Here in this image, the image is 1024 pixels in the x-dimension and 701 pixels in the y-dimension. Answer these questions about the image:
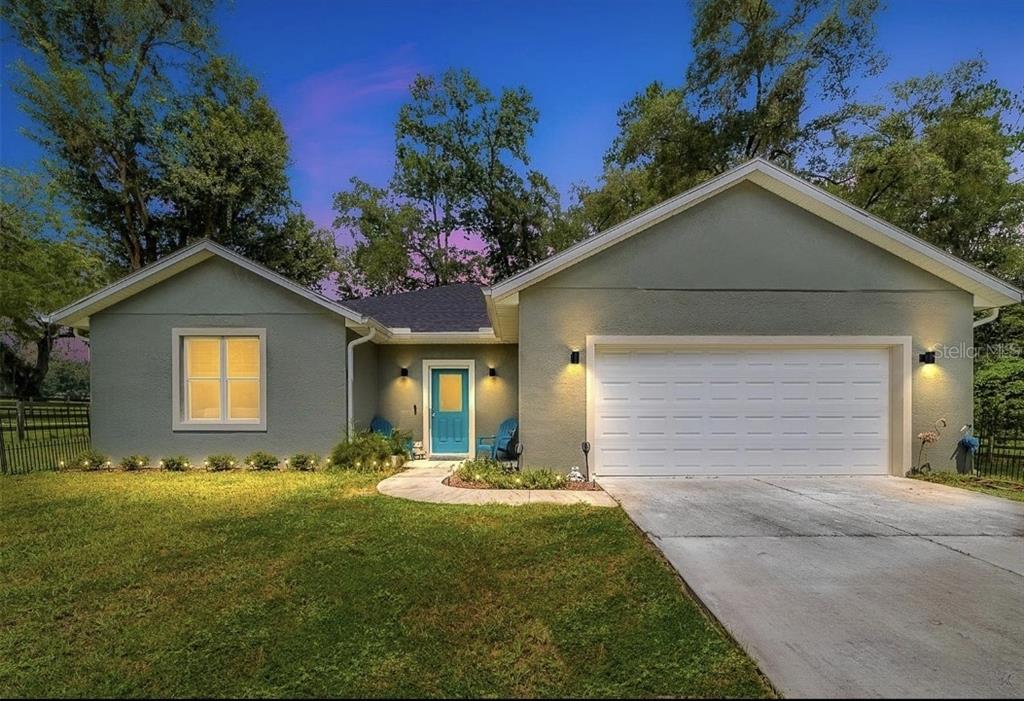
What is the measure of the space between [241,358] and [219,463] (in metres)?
2.00

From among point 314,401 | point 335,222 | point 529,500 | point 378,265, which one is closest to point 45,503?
point 314,401

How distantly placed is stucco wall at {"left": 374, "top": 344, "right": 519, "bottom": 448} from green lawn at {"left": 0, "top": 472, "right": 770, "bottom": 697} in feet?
17.6

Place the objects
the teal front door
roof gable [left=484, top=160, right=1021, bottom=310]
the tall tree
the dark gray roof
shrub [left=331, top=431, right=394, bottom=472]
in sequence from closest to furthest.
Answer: roof gable [left=484, top=160, right=1021, bottom=310] < shrub [left=331, top=431, right=394, bottom=472] < the teal front door < the dark gray roof < the tall tree

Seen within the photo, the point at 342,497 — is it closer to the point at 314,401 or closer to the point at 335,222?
the point at 314,401

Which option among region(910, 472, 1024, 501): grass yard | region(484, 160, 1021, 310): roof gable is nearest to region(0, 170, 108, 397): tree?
region(484, 160, 1021, 310): roof gable

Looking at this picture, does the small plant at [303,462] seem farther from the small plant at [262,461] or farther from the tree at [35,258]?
the tree at [35,258]

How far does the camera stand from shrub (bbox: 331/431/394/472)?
8906 millimetres

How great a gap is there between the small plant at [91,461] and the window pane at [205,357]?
7.08ft

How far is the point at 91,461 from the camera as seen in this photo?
902 centimetres

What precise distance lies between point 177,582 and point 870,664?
472 cm

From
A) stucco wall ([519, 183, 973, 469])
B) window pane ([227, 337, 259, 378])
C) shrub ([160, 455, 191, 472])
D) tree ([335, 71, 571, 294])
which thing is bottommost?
shrub ([160, 455, 191, 472])

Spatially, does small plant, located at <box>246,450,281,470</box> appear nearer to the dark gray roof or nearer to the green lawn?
the green lawn

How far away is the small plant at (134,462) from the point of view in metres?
9.03

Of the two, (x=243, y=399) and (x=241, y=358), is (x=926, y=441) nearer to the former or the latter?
(x=243, y=399)
